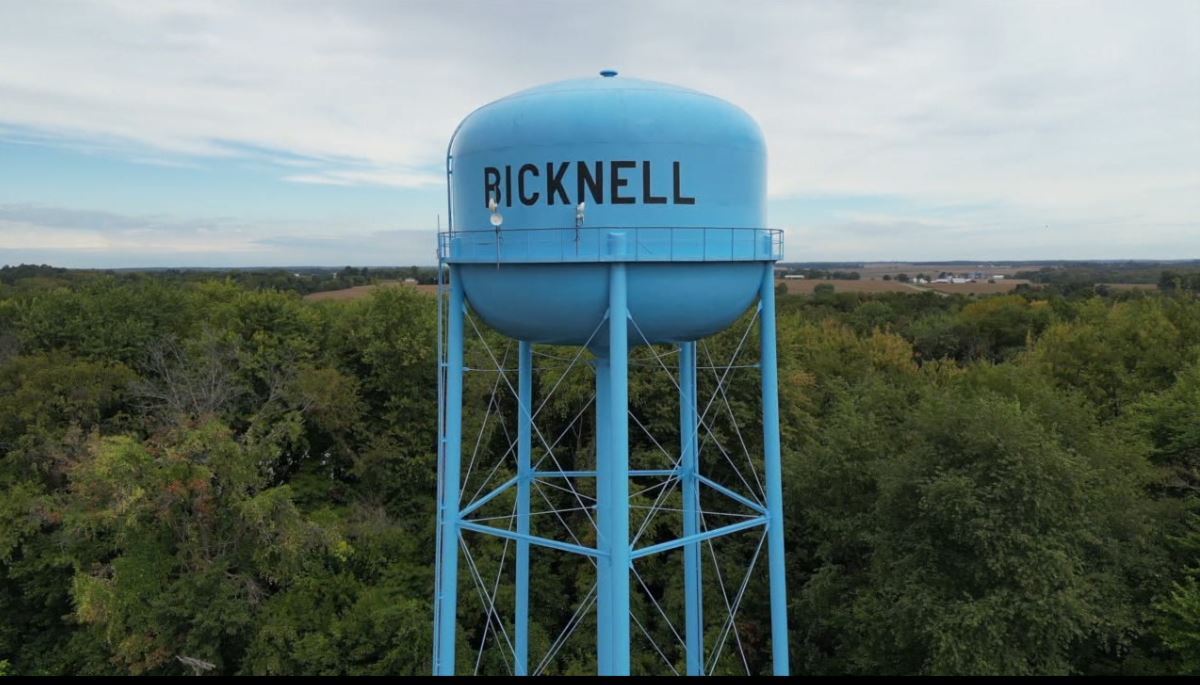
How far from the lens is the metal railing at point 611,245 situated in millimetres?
7516

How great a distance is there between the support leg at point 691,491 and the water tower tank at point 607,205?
71.7 inches

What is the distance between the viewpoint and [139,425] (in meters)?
17.8

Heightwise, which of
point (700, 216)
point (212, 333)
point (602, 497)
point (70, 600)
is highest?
point (700, 216)

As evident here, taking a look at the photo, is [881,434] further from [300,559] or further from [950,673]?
[300,559]

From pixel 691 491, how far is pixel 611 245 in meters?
4.28

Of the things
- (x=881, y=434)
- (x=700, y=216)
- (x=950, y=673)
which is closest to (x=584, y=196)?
(x=700, y=216)

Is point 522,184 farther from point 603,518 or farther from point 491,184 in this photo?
point 603,518

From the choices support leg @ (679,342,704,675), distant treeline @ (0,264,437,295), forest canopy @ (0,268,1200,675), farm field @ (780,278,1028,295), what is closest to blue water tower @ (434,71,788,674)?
support leg @ (679,342,704,675)

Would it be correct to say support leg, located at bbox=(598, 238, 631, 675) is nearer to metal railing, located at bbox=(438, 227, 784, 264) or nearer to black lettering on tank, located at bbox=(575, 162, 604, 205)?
metal railing, located at bbox=(438, 227, 784, 264)

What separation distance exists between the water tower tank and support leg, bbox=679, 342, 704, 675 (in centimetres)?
182

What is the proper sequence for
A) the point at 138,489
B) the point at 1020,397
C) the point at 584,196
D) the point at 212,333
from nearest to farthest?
the point at 584,196, the point at 138,489, the point at 1020,397, the point at 212,333

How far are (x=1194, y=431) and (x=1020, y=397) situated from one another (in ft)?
9.58

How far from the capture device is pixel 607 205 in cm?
761

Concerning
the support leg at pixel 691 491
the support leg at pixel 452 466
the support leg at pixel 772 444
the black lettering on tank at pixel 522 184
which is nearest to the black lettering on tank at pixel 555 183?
the black lettering on tank at pixel 522 184
